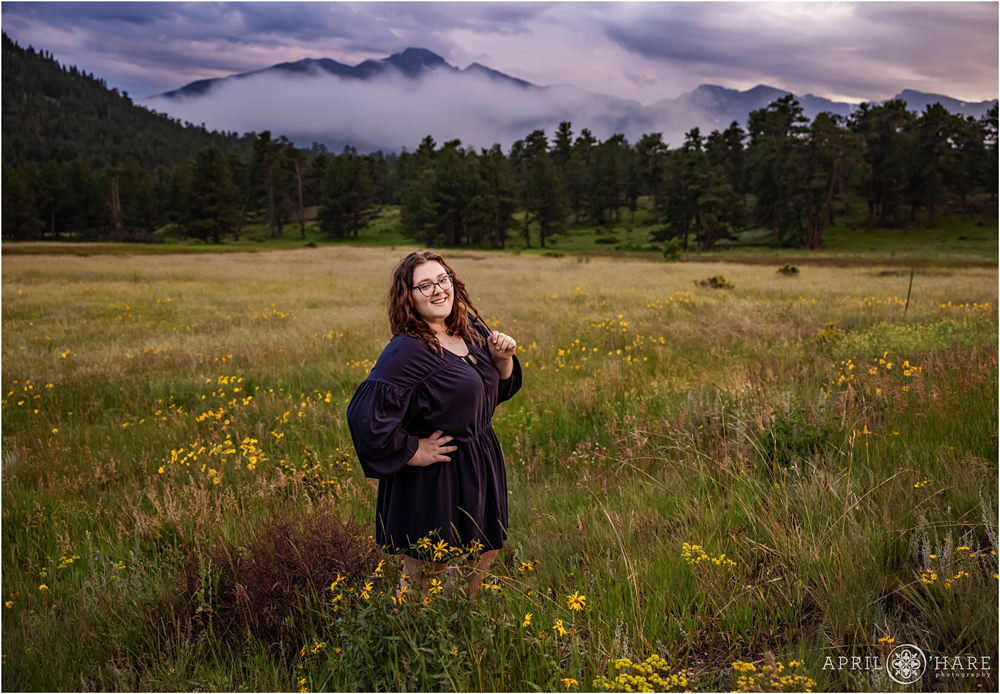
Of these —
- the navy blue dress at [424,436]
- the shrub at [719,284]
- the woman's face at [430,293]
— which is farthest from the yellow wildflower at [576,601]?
the shrub at [719,284]

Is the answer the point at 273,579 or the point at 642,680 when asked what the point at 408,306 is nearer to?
the point at 273,579

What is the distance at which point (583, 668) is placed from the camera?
2.34 metres

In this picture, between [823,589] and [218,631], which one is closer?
[823,589]

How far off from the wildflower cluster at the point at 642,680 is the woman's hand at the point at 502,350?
58.0 inches

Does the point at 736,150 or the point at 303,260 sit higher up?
the point at 736,150

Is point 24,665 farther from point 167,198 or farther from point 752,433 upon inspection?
point 167,198

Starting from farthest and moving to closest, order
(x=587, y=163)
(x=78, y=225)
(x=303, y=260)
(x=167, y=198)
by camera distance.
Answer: (x=587, y=163)
(x=167, y=198)
(x=78, y=225)
(x=303, y=260)

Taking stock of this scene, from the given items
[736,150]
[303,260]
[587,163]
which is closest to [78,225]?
[303,260]

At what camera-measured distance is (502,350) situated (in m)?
3.11

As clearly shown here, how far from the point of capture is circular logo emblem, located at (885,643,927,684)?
226cm

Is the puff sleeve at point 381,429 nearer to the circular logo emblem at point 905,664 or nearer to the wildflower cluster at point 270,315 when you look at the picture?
the circular logo emblem at point 905,664

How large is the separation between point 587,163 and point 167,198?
69424 mm

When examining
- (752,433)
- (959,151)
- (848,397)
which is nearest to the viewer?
(752,433)

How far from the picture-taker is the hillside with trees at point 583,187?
64.7 metres
